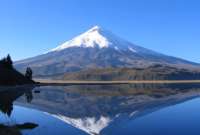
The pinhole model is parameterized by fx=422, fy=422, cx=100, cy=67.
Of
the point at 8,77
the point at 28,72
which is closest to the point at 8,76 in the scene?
the point at 8,77

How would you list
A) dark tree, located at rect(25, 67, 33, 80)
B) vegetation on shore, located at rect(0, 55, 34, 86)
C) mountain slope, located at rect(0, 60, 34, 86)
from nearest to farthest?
1. mountain slope, located at rect(0, 60, 34, 86)
2. vegetation on shore, located at rect(0, 55, 34, 86)
3. dark tree, located at rect(25, 67, 33, 80)

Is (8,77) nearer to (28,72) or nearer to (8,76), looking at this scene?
(8,76)

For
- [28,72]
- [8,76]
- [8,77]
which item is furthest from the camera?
[28,72]

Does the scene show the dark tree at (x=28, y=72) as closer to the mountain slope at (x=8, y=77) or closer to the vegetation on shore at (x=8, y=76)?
the vegetation on shore at (x=8, y=76)

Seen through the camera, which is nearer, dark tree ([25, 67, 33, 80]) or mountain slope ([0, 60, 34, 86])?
mountain slope ([0, 60, 34, 86])

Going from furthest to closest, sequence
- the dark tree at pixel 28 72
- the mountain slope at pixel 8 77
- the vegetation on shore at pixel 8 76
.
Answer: the dark tree at pixel 28 72 < the vegetation on shore at pixel 8 76 < the mountain slope at pixel 8 77

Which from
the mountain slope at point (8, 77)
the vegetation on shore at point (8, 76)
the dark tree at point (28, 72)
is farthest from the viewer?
the dark tree at point (28, 72)

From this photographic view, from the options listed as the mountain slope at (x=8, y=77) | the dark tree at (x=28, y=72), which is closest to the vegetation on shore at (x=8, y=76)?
the mountain slope at (x=8, y=77)

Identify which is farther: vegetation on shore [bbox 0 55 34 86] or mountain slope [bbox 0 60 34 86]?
vegetation on shore [bbox 0 55 34 86]

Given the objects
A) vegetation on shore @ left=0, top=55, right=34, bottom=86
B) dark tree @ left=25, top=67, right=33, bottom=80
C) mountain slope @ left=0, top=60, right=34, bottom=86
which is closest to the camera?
mountain slope @ left=0, top=60, right=34, bottom=86

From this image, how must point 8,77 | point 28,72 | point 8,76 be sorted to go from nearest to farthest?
point 8,77 < point 8,76 < point 28,72

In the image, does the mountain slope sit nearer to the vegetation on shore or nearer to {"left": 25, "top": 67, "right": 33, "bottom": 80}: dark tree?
the vegetation on shore

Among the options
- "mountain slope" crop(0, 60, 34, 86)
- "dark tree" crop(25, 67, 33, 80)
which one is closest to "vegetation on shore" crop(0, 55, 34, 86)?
"mountain slope" crop(0, 60, 34, 86)

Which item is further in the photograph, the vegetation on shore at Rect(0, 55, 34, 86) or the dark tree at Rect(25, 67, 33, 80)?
the dark tree at Rect(25, 67, 33, 80)
